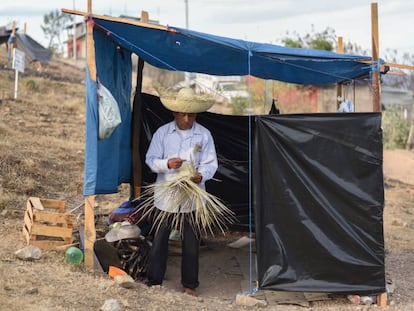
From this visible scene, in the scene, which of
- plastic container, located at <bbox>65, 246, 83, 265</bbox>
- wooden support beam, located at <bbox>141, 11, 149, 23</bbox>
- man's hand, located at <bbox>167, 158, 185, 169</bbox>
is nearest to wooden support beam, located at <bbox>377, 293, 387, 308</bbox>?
man's hand, located at <bbox>167, 158, 185, 169</bbox>

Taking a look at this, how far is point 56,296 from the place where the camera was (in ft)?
14.7

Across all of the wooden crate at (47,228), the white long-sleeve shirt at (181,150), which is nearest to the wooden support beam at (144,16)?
the white long-sleeve shirt at (181,150)

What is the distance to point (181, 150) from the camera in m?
5.34

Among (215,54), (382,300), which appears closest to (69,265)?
(215,54)

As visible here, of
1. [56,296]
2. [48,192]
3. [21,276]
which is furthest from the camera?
[48,192]

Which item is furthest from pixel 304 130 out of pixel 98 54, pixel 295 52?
pixel 98 54

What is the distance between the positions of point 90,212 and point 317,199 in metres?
1.92

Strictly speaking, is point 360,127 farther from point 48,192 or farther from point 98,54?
point 48,192

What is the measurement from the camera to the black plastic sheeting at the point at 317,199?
16.1 ft

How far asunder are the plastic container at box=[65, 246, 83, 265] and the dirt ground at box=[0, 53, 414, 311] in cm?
6

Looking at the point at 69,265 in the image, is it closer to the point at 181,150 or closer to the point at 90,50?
the point at 181,150

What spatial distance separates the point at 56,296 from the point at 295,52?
9.50 feet

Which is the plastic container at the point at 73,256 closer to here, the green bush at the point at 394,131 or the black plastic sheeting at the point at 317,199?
the black plastic sheeting at the point at 317,199

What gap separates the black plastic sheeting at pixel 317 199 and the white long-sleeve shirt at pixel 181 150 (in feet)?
1.83
